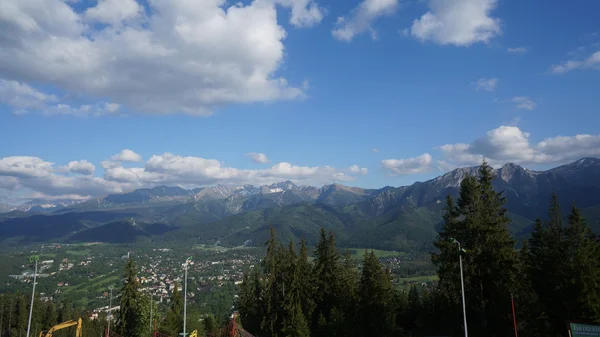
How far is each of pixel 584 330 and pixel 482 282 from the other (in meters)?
12.2

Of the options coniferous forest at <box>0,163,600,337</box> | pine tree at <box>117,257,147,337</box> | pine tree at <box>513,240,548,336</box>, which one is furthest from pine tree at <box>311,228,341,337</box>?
pine tree at <box>117,257,147,337</box>

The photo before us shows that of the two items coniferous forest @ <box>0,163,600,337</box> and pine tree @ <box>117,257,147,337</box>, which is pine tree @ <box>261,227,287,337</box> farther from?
pine tree @ <box>117,257,147,337</box>

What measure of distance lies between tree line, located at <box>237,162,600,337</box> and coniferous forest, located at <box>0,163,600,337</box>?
0.08 metres

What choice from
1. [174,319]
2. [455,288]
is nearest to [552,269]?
[455,288]

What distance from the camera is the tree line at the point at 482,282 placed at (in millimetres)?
30938

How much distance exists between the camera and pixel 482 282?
32.0 meters

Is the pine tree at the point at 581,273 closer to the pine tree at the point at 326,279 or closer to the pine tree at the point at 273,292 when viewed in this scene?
the pine tree at the point at 326,279

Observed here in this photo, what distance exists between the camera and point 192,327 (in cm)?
5231

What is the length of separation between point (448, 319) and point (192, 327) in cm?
3221

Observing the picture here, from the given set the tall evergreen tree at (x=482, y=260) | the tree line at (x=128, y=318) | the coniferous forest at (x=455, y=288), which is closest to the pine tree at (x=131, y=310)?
the tree line at (x=128, y=318)

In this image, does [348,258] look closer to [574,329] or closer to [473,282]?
[473,282]

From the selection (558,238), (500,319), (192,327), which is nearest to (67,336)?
(192,327)

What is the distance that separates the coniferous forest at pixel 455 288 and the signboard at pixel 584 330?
21.7 ft

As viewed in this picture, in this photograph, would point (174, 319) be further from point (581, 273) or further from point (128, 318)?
point (581, 273)
